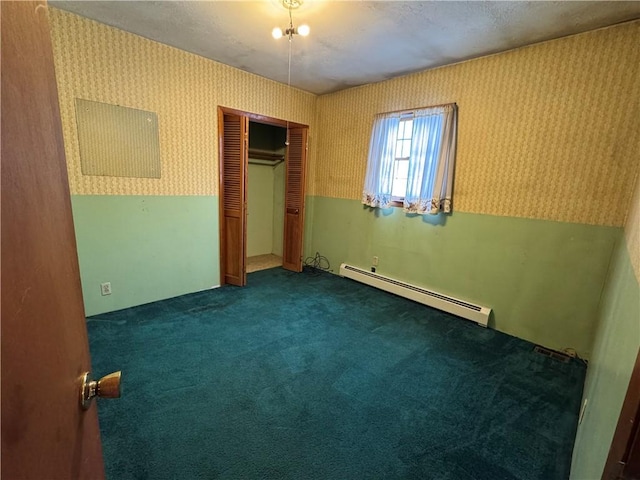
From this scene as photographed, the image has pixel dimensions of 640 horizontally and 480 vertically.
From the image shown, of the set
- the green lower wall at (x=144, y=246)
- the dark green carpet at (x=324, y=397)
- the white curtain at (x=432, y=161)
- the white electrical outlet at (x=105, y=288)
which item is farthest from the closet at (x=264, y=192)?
the white curtain at (x=432, y=161)

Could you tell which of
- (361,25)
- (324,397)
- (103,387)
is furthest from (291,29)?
(324,397)

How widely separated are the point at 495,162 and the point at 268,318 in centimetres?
265

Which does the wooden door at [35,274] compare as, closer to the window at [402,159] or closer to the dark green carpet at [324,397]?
the dark green carpet at [324,397]

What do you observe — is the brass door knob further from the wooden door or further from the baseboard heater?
the baseboard heater

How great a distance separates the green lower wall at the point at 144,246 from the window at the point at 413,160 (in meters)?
2.03

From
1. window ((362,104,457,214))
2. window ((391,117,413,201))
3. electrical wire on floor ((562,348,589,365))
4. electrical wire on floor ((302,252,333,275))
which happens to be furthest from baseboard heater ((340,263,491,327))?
window ((391,117,413,201))

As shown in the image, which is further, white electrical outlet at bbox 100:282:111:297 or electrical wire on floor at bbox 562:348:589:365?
white electrical outlet at bbox 100:282:111:297

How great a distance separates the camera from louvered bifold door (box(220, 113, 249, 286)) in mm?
3459

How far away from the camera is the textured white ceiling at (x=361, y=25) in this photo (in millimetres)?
2055

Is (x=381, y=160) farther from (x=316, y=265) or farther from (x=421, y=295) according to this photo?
(x=316, y=265)

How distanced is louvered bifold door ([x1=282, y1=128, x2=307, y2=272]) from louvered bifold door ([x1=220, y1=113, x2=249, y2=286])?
927mm

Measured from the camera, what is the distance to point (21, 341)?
1.44 feet

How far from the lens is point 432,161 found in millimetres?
3162

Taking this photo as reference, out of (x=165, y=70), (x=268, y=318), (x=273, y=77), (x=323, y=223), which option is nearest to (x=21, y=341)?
(x=268, y=318)
